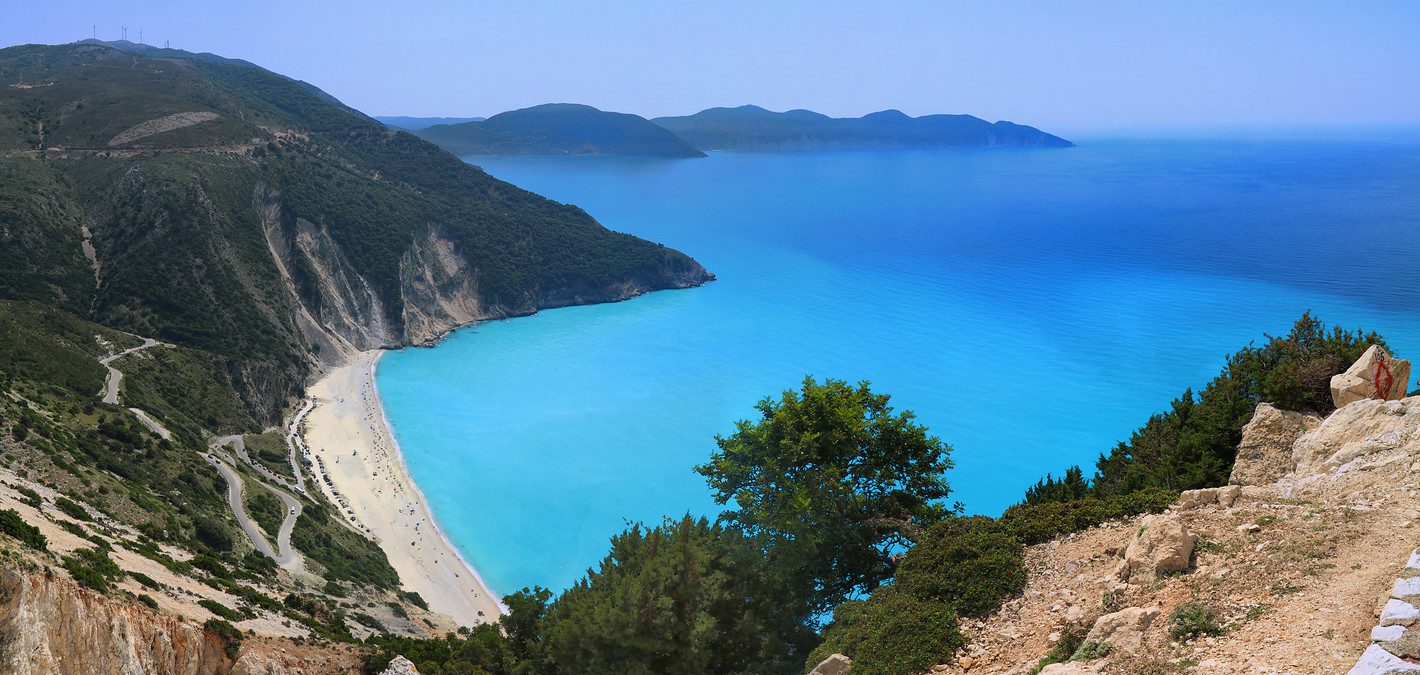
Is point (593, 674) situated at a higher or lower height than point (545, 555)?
higher

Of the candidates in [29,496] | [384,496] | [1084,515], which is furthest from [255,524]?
[1084,515]

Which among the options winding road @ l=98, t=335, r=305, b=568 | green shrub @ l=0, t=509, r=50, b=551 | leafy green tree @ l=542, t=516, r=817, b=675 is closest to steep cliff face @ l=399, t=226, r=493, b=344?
winding road @ l=98, t=335, r=305, b=568

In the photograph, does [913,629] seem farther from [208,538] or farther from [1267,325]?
[1267,325]

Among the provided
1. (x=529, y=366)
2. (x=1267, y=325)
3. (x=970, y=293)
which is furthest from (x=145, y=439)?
(x=1267, y=325)

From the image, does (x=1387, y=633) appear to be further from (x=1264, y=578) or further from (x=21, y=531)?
(x=21, y=531)

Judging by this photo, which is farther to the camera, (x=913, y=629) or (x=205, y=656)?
(x=205, y=656)
